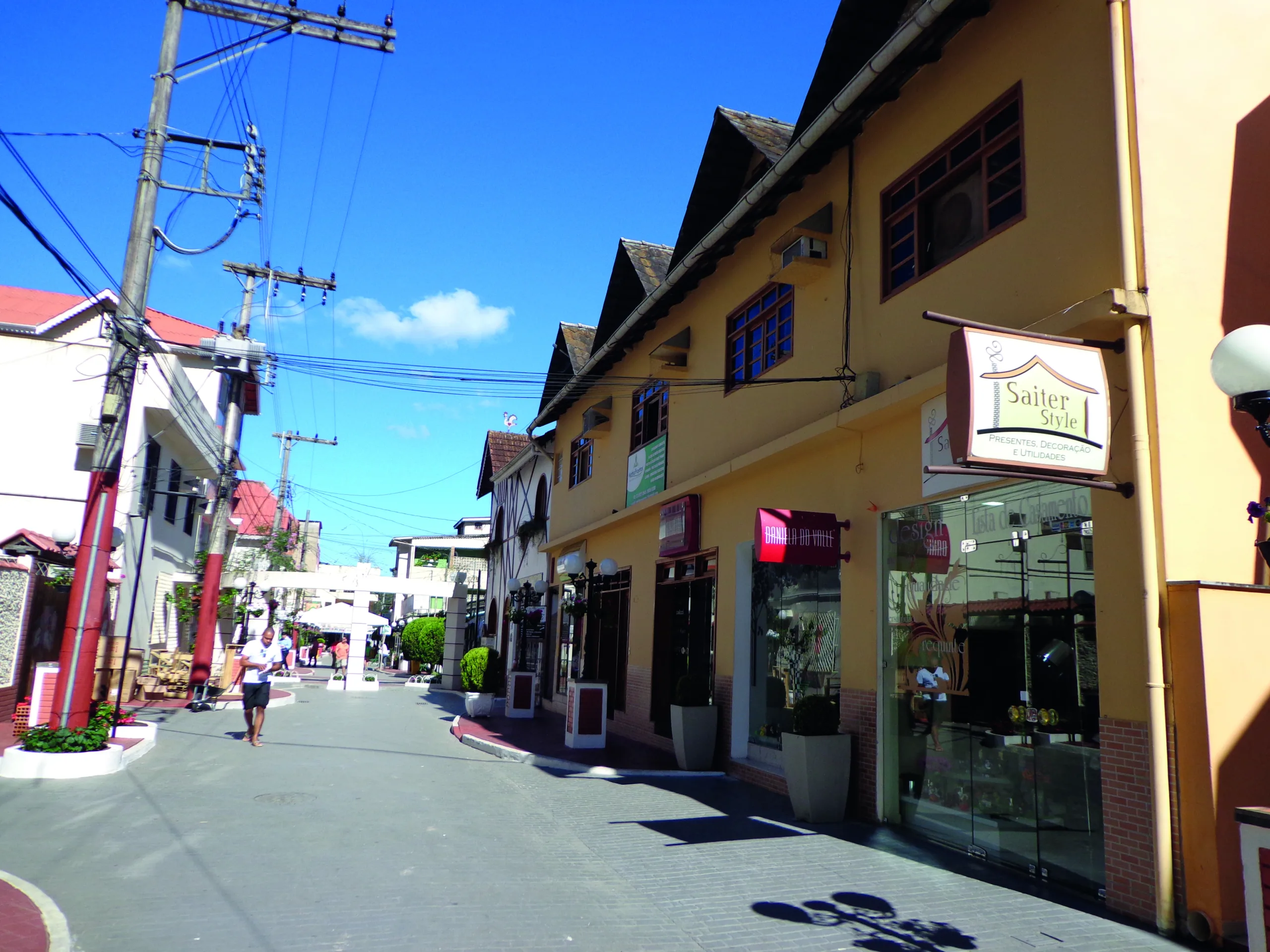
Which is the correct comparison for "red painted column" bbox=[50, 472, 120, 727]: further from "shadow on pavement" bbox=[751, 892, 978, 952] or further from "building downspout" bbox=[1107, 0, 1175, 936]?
"building downspout" bbox=[1107, 0, 1175, 936]

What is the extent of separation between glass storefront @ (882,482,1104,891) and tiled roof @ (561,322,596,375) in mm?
13678

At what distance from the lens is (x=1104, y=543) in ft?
21.7

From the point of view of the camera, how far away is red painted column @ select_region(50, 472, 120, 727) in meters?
10.7

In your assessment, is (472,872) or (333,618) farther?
(333,618)

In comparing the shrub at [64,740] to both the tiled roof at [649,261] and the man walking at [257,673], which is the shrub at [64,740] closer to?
the man walking at [257,673]

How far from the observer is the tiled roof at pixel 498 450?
31547 mm

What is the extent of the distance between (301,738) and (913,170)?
12.4 meters

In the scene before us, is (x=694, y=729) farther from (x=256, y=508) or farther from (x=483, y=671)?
(x=256, y=508)

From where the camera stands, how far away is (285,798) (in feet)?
31.3

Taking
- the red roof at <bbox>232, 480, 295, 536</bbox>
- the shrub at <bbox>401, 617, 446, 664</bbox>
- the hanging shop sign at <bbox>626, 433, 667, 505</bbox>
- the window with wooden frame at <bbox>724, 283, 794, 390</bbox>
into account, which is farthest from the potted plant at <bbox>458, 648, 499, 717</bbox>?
the red roof at <bbox>232, 480, 295, 536</bbox>

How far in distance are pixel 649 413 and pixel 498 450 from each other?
51.9ft

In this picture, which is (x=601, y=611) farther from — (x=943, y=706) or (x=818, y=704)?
(x=943, y=706)

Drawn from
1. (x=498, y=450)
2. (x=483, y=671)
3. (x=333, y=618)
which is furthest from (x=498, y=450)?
(x=483, y=671)

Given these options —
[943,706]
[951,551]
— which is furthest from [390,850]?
[951,551]
